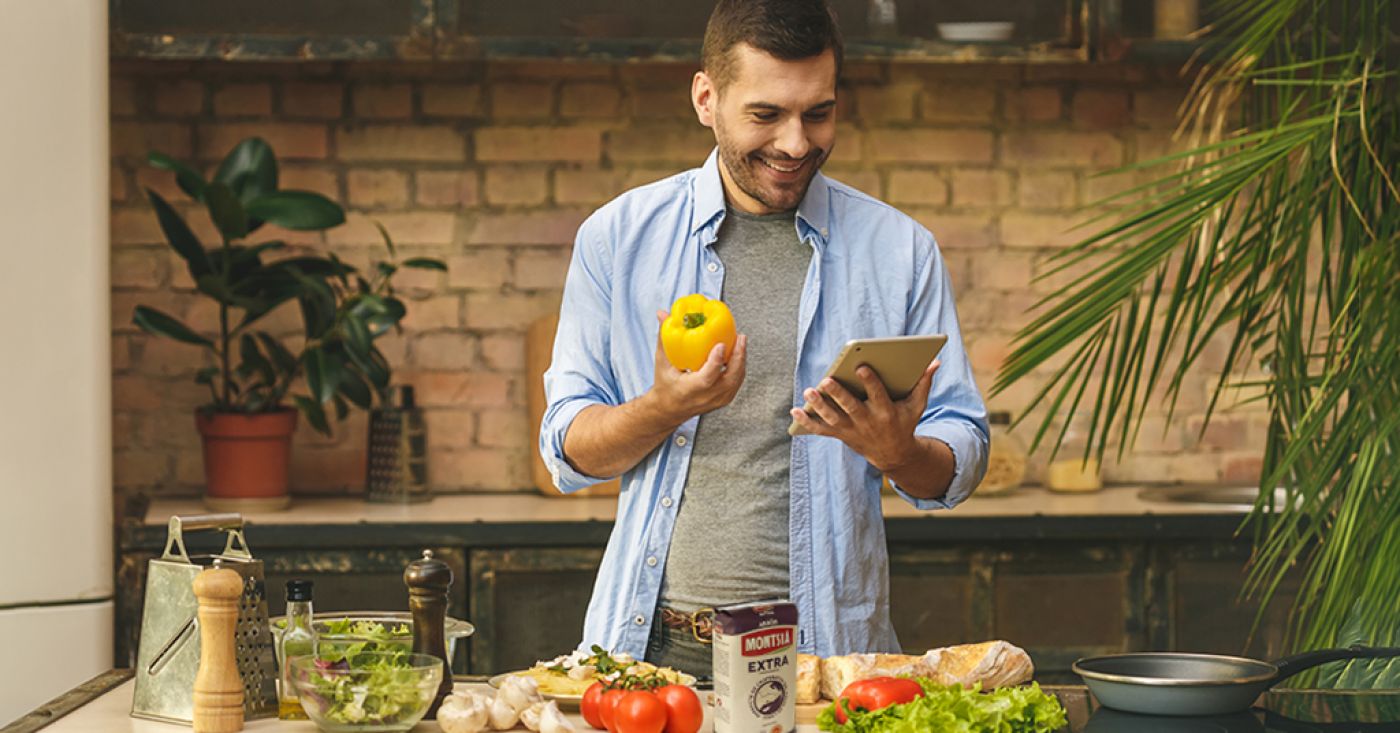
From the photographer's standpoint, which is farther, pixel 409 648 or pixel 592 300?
pixel 592 300

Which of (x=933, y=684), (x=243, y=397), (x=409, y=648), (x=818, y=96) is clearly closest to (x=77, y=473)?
(x=243, y=397)

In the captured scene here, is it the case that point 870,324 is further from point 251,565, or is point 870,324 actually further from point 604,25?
point 604,25

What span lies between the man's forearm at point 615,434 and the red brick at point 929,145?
2.06 metres

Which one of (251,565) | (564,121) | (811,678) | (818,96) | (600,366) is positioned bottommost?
(811,678)

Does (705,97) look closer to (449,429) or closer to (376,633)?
(376,633)

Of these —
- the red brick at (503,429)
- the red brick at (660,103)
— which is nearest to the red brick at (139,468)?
the red brick at (503,429)

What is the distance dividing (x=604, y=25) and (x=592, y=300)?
146 centimetres

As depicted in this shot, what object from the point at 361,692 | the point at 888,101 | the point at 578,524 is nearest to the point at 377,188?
the point at 578,524

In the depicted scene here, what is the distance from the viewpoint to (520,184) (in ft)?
13.2

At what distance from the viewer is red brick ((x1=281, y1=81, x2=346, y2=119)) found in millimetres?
3977

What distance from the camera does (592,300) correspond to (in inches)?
91.3

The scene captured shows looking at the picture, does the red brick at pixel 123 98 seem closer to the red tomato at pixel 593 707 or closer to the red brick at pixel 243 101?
the red brick at pixel 243 101

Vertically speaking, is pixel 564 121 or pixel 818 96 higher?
pixel 564 121

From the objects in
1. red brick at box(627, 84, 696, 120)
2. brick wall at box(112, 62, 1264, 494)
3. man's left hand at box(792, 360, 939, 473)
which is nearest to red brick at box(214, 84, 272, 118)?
brick wall at box(112, 62, 1264, 494)
